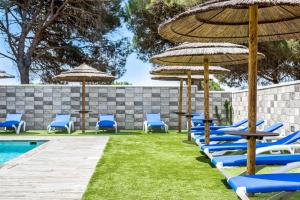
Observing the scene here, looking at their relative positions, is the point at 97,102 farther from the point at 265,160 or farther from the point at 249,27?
the point at 249,27

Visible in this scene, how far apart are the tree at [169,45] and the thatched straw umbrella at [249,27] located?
53.8 feet

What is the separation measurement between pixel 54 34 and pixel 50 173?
58.0ft

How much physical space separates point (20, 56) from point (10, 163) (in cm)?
1602

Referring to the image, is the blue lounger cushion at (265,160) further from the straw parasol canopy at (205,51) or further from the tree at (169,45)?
the tree at (169,45)

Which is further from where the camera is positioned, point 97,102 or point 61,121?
point 97,102

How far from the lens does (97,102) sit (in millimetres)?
15844

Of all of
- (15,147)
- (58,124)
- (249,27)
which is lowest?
(15,147)

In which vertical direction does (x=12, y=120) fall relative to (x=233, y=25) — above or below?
below

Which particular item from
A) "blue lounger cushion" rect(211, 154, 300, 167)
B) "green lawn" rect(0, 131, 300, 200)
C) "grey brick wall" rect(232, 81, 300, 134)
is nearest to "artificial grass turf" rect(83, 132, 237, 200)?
"green lawn" rect(0, 131, 300, 200)

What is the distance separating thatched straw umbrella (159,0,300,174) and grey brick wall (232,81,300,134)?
10.2 feet

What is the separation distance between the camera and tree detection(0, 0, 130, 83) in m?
22.1

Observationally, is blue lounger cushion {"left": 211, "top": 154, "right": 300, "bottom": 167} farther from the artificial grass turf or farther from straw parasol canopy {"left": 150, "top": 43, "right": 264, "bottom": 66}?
straw parasol canopy {"left": 150, "top": 43, "right": 264, "bottom": 66}

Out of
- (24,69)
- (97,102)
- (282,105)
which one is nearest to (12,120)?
(97,102)

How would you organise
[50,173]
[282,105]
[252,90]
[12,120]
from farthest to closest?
[12,120]
[282,105]
[50,173]
[252,90]
